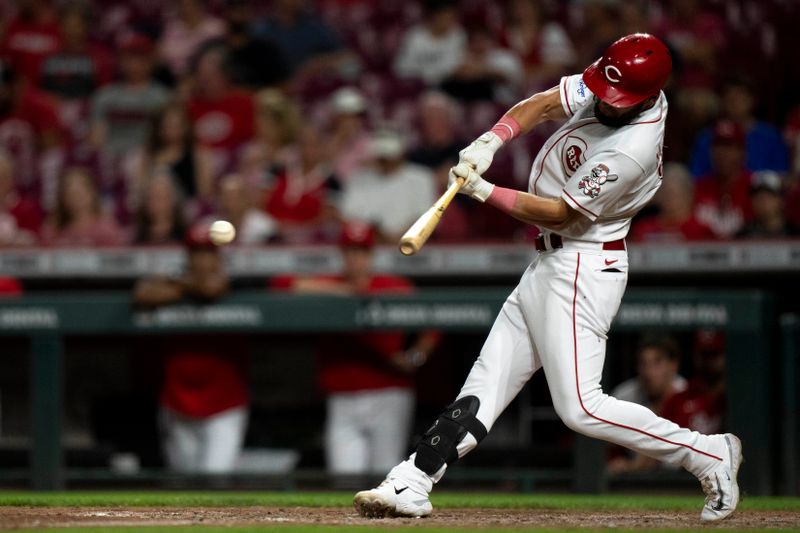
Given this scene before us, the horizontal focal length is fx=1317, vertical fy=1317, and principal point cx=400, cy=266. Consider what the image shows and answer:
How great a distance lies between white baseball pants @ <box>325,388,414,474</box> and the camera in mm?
6480

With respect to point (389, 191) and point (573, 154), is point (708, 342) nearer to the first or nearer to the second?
point (389, 191)

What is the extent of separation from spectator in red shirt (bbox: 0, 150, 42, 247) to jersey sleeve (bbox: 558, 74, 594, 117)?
14.5ft

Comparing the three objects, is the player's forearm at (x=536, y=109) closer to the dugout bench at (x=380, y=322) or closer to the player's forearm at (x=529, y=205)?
the player's forearm at (x=529, y=205)

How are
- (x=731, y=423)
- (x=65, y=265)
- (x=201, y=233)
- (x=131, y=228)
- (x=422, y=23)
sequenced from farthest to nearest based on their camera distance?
1. (x=422, y=23)
2. (x=131, y=228)
3. (x=65, y=265)
4. (x=201, y=233)
5. (x=731, y=423)

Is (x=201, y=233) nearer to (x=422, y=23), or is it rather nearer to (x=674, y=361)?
(x=674, y=361)

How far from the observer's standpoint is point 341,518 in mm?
4352

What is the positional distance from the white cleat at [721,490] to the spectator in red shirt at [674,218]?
2.71 meters

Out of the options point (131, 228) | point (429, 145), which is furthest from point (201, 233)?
point (429, 145)

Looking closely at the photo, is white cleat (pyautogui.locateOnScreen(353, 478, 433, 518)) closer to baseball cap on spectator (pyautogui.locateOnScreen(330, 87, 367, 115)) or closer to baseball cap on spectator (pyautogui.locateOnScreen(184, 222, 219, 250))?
baseball cap on spectator (pyautogui.locateOnScreen(184, 222, 219, 250))

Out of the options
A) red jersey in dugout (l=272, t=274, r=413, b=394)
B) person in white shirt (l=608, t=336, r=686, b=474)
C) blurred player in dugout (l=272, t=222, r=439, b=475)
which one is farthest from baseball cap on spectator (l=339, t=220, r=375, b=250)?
person in white shirt (l=608, t=336, r=686, b=474)

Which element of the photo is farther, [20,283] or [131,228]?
[131,228]

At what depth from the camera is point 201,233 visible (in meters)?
6.65

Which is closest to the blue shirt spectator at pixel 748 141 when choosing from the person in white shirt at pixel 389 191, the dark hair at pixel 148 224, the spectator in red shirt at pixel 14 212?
the person in white shirt at pixel 389 191

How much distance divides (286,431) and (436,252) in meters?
1.23
